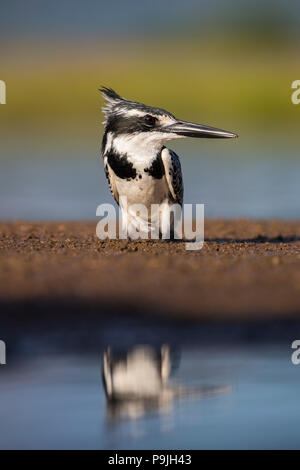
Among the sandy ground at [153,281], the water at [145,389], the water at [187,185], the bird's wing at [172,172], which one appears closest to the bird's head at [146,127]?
the bird's wing at [172,172]

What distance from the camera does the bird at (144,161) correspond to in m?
9.74

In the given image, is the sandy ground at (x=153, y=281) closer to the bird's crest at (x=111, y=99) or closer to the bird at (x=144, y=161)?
the bird at (x=144, y=161)

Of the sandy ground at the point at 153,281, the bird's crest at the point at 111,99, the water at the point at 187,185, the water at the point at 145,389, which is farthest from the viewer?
the water at the point at 187,185

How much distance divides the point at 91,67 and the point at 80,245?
37.8 metres

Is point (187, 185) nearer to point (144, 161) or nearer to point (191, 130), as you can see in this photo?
point (191, 130)

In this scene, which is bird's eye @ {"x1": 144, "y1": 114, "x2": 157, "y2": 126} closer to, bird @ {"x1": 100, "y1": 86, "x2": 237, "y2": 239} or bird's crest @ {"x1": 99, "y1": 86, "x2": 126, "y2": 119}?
bird @ {"x1": 100, "y1": 86, "x2": 237, "y2": 239}

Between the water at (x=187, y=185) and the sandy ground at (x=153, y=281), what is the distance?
21.5 ft

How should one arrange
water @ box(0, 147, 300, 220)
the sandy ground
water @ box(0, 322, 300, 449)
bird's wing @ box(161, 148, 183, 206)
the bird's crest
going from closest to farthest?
1. water @ box(0, 322, 300, 449)
2. the sandy ground
3. bird's wing @ box(161, 148, 183, 206)
4. the bird's crest
5. water @ box(0, 147, 300, 220)

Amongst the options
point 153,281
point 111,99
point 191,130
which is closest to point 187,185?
point 111,99

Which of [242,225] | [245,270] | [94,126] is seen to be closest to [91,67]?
[94,126]

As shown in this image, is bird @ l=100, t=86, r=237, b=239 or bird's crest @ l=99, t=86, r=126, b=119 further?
bird's crest @ l=99, t=86, r=126, b=119

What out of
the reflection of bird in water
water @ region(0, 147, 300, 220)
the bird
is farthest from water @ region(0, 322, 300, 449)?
water @ region(0, 147, 300, 220)

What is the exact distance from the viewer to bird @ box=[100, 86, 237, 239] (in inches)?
384
